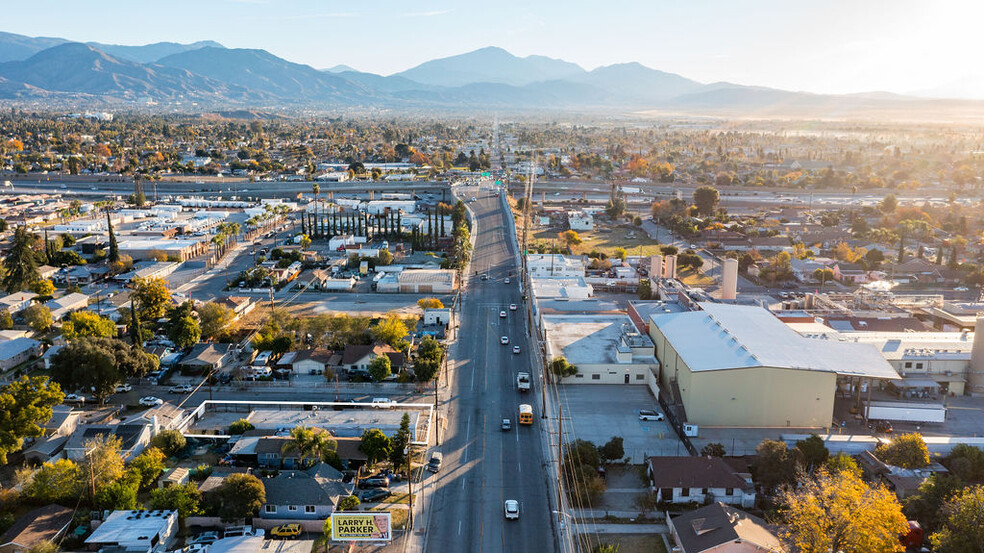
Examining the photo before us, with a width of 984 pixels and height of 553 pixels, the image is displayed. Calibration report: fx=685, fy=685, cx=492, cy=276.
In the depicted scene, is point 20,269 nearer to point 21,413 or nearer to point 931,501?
point 21,413

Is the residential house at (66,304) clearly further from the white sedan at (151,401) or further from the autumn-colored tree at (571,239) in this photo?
the autumn-colored tree at (571,239)

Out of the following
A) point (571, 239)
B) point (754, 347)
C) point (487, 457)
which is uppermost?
point (754, 347)

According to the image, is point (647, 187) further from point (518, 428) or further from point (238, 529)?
point (238, 529)

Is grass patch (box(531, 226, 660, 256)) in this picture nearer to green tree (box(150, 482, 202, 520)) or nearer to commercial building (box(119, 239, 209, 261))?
commercial building (box(119, 239, 209, 261))

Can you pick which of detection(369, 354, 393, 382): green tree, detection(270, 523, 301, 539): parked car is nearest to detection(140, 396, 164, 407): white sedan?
detection(369, 354, 393, 382): green tree

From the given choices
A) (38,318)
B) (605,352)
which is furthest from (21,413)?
(605,352)

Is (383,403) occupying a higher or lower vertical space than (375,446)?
lower
